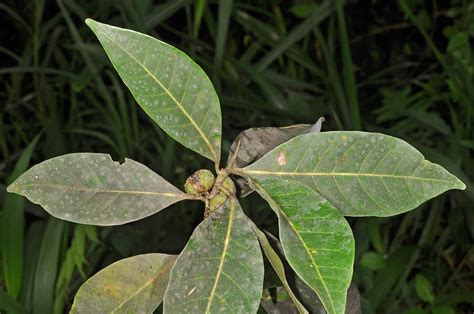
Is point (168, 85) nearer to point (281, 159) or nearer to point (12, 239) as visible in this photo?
point (281, 159)

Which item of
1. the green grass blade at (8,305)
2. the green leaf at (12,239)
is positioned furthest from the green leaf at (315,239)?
the green leaf at (12,239)

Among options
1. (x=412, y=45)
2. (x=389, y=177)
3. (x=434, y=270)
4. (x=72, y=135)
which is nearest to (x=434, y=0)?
(x=412, y=45)

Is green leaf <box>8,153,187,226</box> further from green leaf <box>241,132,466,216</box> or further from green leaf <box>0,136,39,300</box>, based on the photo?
green leaf <box>0,136,39,300</box>

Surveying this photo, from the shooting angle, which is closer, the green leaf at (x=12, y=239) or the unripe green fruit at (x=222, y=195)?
the unripe green fruit at (x=222, y=195)

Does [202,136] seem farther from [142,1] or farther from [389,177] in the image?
[142,1]

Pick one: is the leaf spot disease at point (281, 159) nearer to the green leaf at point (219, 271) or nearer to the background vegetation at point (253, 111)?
the green leaf at point (219, 271)

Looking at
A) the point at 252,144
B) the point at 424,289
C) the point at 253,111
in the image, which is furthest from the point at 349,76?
the point at 252,144

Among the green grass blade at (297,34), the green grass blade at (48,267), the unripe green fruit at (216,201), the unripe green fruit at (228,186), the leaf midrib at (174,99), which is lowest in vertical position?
the green grass blade at (48,267)
